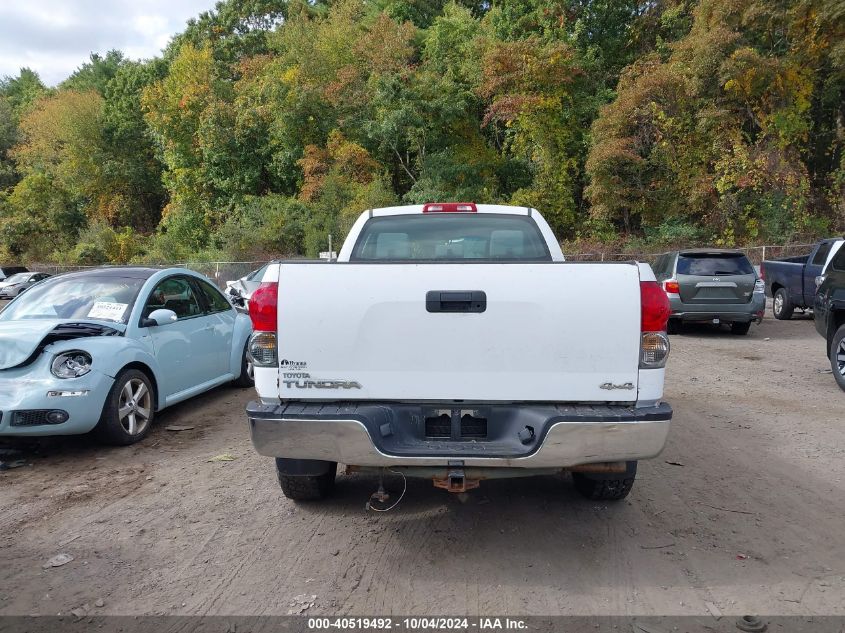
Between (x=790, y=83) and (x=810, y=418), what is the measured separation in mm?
Result: 23104

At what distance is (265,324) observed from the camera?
3.48 m

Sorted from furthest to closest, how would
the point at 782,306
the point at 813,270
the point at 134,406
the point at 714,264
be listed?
the point at 782,306 < the point at 813,270 < the point at 714,264 < the point at 134,406

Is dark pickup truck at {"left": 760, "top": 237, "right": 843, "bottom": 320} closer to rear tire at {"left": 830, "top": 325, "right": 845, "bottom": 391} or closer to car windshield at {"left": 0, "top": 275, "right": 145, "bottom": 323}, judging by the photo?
rear tire at {"left": 830, "top": 325, "right": 845, "bottom": 391}

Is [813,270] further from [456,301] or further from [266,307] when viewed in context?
[266,307]

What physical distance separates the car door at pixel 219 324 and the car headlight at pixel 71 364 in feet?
6.08

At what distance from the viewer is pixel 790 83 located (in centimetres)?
2473

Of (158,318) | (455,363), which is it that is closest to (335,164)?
(158,318)

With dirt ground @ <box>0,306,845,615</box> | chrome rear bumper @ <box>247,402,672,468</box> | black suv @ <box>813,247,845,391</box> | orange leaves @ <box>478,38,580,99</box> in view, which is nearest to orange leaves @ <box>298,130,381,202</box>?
orange leaves @ <box>478,38,580,99</box>

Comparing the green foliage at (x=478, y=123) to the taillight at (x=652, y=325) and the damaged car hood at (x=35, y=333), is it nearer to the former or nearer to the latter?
the damaged car hood at (x=35, y=333)

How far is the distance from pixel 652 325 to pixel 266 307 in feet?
6.70

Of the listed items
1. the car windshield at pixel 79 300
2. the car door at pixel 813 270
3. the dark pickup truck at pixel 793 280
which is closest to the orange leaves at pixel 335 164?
the dark pickup truck at pixel 793 280

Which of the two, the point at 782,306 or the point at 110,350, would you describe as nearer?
the point at 110,350

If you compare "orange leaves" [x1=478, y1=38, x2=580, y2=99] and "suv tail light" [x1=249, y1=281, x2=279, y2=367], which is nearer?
"suv tail light" [x1=249, y1=281, x2=279, y2=367]

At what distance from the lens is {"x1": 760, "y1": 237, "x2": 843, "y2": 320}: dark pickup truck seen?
1333cm
